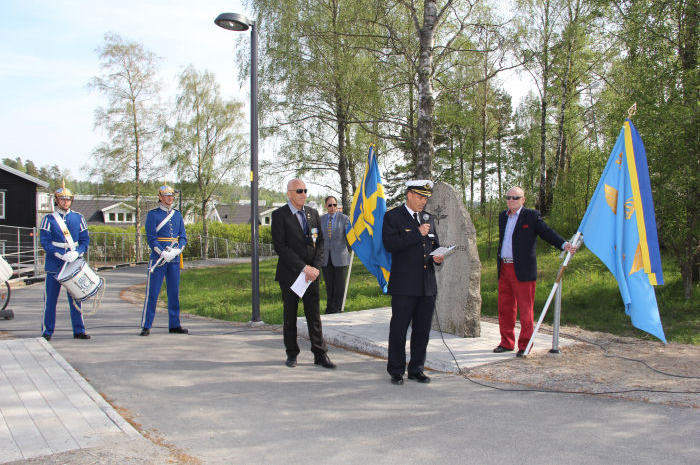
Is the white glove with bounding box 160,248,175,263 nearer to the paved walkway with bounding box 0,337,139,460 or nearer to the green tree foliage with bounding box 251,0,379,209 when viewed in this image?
the paved walkway with bounding box 0,337,139,460

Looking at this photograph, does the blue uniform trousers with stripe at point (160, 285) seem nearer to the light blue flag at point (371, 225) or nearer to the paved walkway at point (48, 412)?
the paved walkway at point (48, 412)

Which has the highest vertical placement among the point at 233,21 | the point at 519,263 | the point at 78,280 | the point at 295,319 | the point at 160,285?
the point at 233,21

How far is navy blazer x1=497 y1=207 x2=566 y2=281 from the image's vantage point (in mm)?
6594

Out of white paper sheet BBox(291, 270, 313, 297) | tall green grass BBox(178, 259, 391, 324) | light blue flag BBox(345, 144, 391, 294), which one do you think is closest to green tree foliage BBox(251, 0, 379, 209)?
tall green grass BBox(178, 259, 391, 324)

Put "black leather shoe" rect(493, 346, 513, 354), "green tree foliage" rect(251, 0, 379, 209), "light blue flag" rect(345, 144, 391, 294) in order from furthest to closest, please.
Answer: "green tree foliage" rect(251, 0, 379, 209) → "light blue flag" rect(345, 144, 391, 294) → "black leather shoe" rect(493, 346, 513, 354)

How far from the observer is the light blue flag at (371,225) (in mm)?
8391

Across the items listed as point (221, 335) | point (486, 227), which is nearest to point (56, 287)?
point (221, 335)

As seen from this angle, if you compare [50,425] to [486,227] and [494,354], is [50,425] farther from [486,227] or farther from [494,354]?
[486,227]

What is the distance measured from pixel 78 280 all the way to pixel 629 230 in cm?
739

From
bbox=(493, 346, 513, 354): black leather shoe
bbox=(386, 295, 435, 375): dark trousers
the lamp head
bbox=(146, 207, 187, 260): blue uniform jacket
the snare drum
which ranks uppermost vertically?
the lamp head

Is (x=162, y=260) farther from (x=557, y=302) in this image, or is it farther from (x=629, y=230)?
(x=629, y=230)

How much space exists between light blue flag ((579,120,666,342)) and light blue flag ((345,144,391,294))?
3063mm

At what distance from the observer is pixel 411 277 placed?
553cm

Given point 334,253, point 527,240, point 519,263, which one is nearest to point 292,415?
point 519,263
